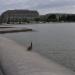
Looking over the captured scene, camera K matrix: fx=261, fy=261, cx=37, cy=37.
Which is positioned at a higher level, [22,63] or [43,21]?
[22,63]

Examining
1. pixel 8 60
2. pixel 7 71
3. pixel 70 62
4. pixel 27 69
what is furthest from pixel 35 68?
pixel 70 62

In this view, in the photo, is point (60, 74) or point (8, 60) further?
point (8, 60)

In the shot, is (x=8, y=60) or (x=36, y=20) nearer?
(x=8, y=60)

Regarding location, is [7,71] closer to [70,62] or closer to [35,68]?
[35,68]

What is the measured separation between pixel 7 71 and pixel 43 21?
18299cm

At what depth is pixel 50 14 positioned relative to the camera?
196 metres

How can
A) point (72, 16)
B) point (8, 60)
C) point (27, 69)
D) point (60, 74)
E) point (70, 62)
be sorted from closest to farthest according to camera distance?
1. point (60, 74)
2. point (27, 69)
3. point (8, 60)
4. point (70, 62)
5. point (72, 16)

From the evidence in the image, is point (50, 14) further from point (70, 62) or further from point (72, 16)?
point (70, 62)

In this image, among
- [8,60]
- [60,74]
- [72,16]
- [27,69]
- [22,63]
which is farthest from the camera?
[72,16]

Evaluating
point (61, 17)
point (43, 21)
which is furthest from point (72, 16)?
point (43, 21)

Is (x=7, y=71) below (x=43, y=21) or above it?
above

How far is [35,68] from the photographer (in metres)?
15.4

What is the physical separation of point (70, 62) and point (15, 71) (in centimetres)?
672

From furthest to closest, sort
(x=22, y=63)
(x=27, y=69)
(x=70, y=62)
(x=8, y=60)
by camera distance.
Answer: (x=70, y=62), (x=8, y=60), (x=22, y=63), (x=27, y=69)
